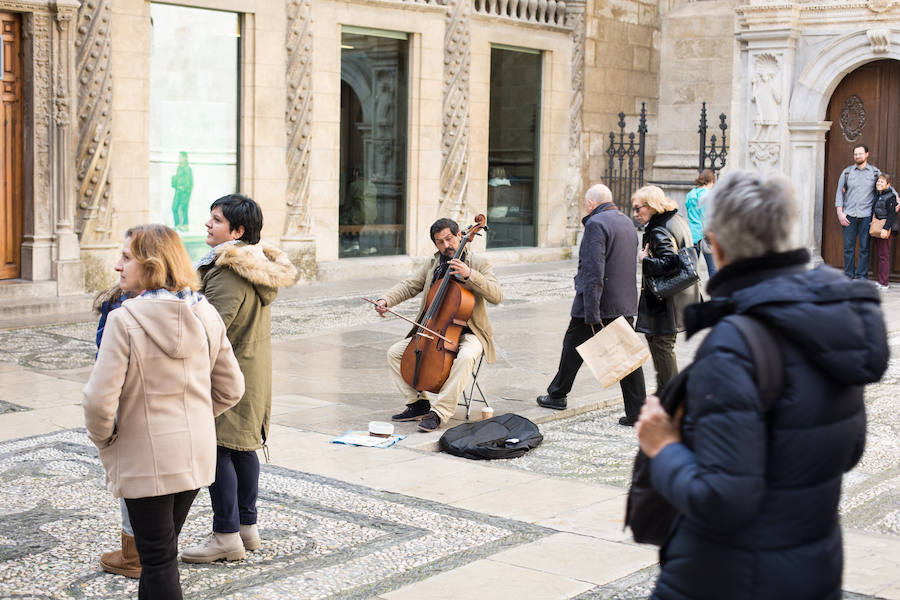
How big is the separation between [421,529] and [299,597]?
1099mm

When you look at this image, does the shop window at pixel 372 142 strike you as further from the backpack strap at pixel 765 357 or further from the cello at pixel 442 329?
the backpack strap at pixel 765 357

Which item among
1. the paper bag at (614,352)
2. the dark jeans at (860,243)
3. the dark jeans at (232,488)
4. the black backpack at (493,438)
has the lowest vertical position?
the black backpack at (493,438)

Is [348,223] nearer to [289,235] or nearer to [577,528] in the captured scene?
[289,235]

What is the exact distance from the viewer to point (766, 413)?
8.94 ft

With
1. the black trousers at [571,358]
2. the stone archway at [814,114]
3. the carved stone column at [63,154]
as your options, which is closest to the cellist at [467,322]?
the black trousers at [571,358]

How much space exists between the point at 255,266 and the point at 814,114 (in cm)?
1385

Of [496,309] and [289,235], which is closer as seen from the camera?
[496,309]

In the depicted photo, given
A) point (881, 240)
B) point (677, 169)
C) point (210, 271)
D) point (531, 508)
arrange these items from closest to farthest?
point (210, 271) < point (531, 508) < point (881, 240) < point (677, 169)

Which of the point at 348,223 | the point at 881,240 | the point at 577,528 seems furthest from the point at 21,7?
the point at 881,240

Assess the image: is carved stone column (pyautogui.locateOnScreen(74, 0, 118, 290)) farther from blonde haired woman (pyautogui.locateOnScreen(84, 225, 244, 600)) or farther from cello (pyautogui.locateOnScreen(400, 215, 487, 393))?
blonde haired woman (pyautogui.locateOnScreen(84, 225, 244, 600))

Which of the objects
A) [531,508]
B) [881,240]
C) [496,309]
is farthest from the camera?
[881,240]

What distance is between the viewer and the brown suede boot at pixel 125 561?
5.21m

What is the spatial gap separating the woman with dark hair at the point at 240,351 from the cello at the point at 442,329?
2.63 meters

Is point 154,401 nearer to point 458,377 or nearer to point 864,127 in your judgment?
point 458,377
